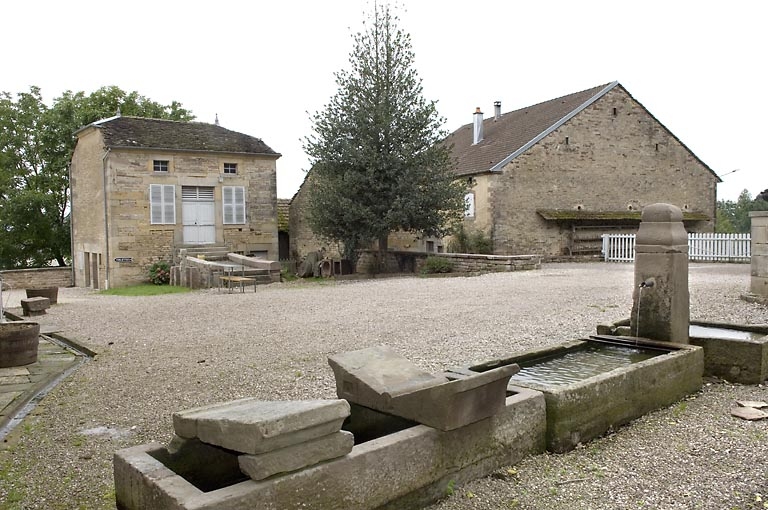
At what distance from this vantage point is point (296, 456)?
114 inches

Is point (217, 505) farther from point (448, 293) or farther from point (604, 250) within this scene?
point (604, 250)

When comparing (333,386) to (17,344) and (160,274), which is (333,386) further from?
(160,274)

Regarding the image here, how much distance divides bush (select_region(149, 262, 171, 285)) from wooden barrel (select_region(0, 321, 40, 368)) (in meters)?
14.9

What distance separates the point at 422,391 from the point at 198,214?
69.7 feet

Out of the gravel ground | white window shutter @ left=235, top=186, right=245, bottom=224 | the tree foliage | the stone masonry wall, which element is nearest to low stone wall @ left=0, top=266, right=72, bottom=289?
white window shutter @ left=235, top=186, right=245, bottom=224

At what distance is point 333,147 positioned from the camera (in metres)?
19.3

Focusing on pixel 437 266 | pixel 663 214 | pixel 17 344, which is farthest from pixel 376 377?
pixel 437 266

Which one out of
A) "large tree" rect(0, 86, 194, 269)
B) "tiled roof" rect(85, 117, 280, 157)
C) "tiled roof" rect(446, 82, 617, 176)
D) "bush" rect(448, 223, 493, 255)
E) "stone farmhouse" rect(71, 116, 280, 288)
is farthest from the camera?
"large tree" rect(0, 86, 194, 269)

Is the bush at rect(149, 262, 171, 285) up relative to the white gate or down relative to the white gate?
down

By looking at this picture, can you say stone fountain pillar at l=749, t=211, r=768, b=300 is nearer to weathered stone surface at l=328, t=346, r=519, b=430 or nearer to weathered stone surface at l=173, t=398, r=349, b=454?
weathered stone surface at l=328, t=346, r=519, b=430

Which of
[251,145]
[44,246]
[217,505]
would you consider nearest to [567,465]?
[217,505]

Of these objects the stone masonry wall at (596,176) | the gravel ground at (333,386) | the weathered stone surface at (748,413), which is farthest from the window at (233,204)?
the weathered stone surface at (748,413)

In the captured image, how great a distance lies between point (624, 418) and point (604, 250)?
19965 millimetres

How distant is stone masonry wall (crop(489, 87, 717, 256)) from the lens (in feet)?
75.8
